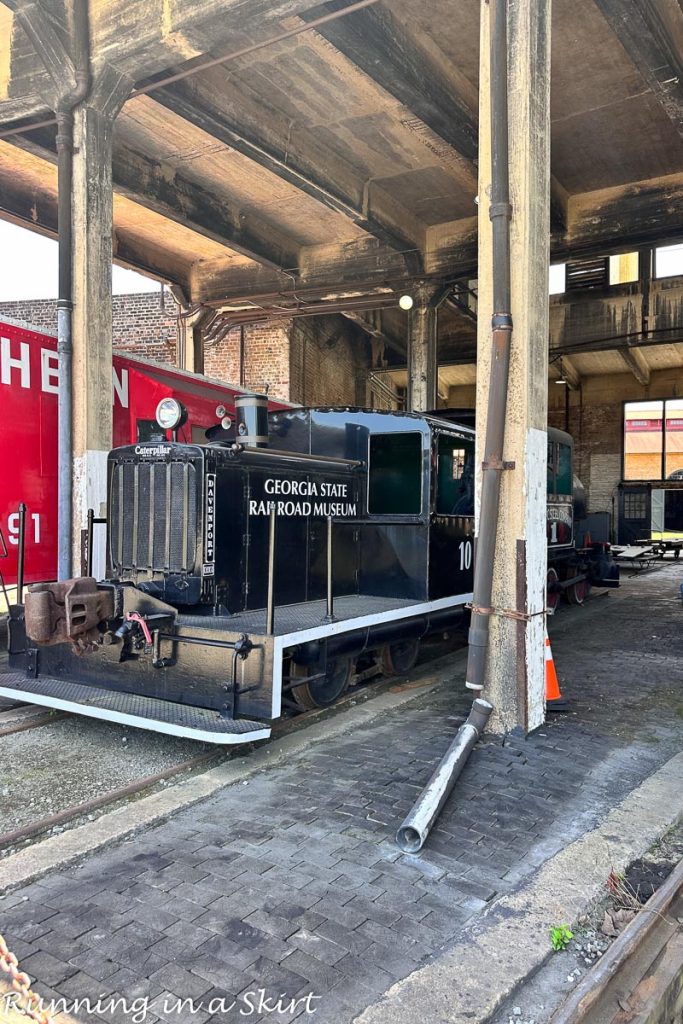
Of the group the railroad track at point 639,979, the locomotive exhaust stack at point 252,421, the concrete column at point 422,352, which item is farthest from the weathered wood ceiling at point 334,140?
the railroad track at point 639,979

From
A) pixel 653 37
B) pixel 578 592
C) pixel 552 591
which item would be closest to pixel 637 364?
pixel 578 592

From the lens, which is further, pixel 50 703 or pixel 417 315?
pixel 417 315

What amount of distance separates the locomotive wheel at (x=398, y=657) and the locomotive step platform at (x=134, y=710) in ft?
7.09

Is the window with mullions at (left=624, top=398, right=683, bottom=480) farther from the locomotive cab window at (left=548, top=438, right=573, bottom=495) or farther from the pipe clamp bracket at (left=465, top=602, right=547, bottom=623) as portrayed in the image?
the pipe clamp bracket at (left=465, top=602, right=547, bottom=623)

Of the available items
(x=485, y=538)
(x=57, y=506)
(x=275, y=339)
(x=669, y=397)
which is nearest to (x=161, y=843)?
(x=485, y=538)

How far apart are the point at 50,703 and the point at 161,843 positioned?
70.6 inches

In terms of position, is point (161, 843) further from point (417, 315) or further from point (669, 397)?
point (669, 397)

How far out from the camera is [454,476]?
6.75m

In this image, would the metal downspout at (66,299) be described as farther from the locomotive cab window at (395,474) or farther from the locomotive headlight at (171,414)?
the locomotive cab window at (395,474)

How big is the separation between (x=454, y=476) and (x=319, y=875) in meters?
4.19

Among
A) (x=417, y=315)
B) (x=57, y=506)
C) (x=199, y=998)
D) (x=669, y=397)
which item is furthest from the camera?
(x=669, y=397)

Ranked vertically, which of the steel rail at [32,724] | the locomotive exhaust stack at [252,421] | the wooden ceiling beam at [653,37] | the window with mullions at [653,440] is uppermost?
the wooden ceiling beam at [653,37]

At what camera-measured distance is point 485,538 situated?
4895 millimetres

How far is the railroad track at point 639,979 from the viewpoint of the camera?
7.78 ft
